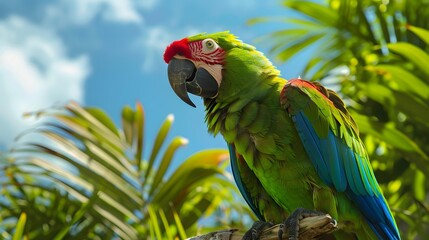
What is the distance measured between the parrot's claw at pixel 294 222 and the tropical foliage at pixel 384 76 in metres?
0.71

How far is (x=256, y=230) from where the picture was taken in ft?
3.76

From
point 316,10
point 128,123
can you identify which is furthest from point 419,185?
point 128,123

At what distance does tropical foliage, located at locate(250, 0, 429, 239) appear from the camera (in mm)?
1699

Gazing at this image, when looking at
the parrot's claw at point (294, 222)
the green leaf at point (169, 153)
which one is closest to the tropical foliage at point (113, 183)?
the green leaf at point (169, 153)

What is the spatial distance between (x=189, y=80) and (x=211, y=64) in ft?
0.20

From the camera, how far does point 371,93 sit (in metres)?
1.80

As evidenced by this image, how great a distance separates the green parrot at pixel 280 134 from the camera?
1146mm

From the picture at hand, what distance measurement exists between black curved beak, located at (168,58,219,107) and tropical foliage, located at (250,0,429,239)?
0.67 m

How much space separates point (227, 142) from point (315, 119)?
0.19 m

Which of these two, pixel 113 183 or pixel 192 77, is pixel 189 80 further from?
pixel 113 183

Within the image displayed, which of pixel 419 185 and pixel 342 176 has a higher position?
pixel 342 176

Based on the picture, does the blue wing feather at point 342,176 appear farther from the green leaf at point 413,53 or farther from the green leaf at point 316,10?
the green leaf at point 316,10

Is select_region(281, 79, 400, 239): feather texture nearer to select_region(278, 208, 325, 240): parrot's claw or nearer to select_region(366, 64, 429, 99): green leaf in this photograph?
select_region(278, 208, 325, 240): parrot's claw

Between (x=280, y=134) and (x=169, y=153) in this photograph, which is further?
(x=169, y=153)
